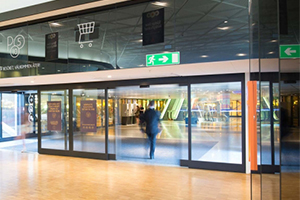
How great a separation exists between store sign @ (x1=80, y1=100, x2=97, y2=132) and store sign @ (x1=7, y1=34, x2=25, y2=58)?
9.98 ft

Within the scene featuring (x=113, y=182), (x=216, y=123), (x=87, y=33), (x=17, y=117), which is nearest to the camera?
(x=113, y=182)

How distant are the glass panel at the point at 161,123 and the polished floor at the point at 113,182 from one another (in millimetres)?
814

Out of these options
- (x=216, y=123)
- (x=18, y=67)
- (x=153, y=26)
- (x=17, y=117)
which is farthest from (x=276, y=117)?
(x=17, y=117)

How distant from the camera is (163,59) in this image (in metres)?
6.20

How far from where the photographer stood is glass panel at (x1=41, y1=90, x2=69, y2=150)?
30.8 ft

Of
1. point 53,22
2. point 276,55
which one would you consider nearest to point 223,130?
point 276,55

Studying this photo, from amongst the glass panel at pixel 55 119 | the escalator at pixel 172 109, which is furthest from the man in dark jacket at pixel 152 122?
the glass panel at pixel 55 119

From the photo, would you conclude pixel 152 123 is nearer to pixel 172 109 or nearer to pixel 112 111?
pixel 172 109

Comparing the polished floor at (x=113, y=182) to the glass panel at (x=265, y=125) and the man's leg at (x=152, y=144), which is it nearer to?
the man's leg at (x=152, y=144)

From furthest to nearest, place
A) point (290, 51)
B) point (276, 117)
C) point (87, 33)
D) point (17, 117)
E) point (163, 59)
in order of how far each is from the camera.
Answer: point (17, 117) < point (87, 33) < point (163, 59) < point (276, 117) < point (290, 51)

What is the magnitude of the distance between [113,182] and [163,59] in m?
3.30

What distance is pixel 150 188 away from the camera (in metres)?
5.55

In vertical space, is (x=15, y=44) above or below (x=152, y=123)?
above

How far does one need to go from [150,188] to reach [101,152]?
11.6 feet
